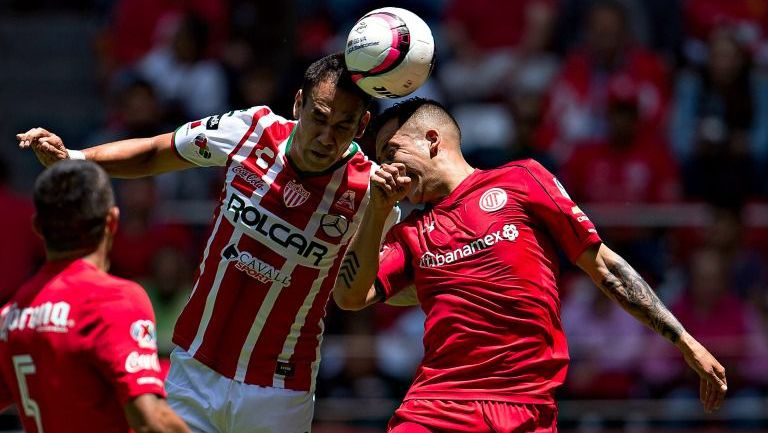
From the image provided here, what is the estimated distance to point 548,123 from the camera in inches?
523

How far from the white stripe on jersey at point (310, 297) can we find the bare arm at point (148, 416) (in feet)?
5.96

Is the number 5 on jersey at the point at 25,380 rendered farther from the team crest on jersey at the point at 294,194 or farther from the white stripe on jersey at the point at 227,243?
the team crest on jersey at the point at 294,194

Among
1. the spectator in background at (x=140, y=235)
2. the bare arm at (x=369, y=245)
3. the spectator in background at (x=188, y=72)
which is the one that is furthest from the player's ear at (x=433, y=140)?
the spectator in background at (x=188, y=72)

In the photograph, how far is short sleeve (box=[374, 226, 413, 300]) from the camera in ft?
22.9

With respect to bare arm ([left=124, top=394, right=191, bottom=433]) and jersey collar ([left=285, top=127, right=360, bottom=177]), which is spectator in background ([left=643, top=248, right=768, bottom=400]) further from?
bare arm ([left=124, top=394, right=191, bottom=433])

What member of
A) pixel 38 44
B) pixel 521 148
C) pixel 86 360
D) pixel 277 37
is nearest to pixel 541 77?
pixel 521 148

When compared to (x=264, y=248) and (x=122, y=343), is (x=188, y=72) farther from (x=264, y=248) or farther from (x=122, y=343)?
(x=122, y=343)

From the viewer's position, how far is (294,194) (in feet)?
22.7

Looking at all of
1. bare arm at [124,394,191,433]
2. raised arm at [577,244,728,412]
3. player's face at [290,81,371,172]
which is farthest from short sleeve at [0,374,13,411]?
raised arm at [577,244,728,412]

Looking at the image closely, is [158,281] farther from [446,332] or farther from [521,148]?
[446,332]

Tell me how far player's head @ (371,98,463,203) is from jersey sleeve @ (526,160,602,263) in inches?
20.6

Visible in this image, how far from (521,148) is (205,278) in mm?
5722

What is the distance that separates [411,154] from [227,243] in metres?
1.03

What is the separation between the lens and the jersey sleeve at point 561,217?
21.9 ft
